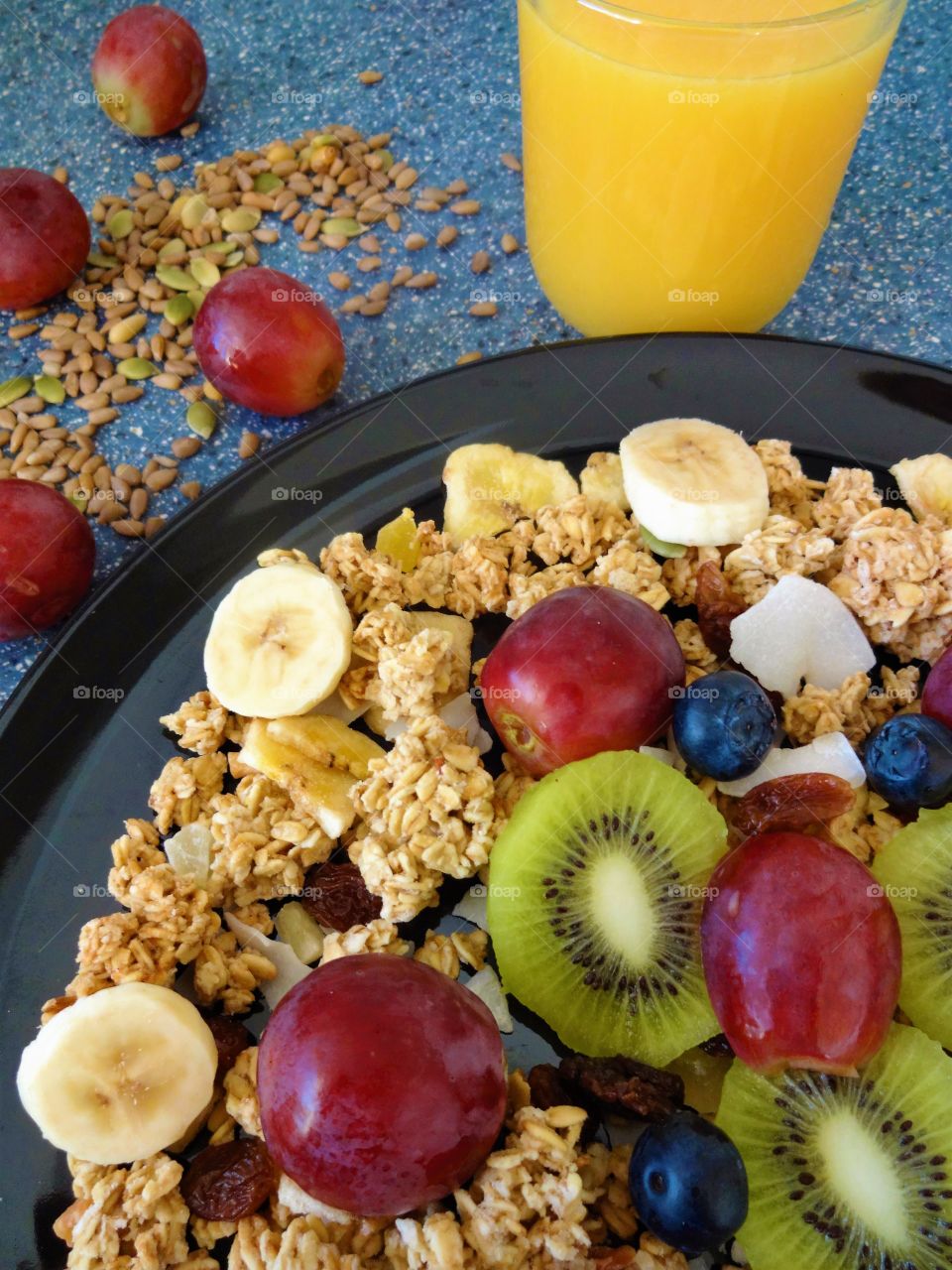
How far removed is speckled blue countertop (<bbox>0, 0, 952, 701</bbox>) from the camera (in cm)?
142

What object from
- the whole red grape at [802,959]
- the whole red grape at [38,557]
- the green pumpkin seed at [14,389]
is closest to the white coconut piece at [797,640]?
the whole red grape at [802,959]

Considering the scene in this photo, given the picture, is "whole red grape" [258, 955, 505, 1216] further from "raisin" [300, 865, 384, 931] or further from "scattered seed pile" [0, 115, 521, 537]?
"scattered seed pile" [0, 115, 521, 537]

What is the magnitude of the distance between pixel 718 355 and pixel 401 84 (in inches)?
31.8

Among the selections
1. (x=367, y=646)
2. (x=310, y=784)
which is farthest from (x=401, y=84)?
(x=310, y=784)

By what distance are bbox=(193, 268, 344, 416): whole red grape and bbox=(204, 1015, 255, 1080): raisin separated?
71cm

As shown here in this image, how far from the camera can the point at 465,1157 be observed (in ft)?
2.40

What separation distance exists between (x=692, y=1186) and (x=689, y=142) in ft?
2.96

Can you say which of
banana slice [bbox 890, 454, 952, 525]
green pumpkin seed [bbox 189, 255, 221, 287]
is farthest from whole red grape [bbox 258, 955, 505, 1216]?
green pumpkin seed [bbox 189, 255, 221, 287]

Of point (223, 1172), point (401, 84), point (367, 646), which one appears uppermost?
point (401, 84)

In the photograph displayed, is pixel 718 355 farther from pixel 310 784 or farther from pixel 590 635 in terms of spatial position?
pixel 310 784

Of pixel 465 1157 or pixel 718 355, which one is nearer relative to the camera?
pixel 465 1157

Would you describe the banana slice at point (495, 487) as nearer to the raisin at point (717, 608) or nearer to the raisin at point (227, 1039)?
the raisin at point (717, 608)

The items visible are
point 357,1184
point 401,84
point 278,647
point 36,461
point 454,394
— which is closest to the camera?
point 357,1184

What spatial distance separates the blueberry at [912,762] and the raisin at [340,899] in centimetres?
41
